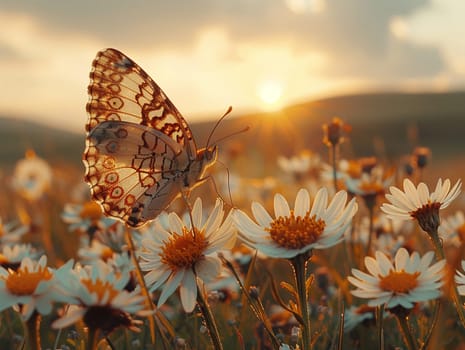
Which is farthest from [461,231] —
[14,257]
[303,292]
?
[14,257]

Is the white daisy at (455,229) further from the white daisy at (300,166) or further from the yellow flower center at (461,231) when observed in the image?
the white daisy at (300,166)

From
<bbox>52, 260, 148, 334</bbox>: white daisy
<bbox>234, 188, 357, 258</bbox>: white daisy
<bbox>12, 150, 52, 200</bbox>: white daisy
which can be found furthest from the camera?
<bbox>12, 150, 52, 200</bbox>: white daisy

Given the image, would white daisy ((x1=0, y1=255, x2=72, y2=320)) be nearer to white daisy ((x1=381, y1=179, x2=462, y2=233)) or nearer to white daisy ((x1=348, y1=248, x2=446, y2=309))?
white daisy ((x1=348, y1=248, x2=446, y2=309))

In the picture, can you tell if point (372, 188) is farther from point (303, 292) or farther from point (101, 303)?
point (101, 303)

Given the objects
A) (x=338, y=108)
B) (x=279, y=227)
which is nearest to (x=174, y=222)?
(x=279, y=227)

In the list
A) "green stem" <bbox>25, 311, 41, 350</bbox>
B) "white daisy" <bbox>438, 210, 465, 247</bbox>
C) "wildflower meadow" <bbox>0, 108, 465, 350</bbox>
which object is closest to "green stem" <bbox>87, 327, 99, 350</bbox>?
"wildflower meadow" <bbox>0, 108, 465, 350</bbox>

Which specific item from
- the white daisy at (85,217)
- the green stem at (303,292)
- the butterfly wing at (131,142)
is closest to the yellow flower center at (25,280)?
the green stem at (303,292)

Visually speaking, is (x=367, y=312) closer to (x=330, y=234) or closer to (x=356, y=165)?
(x=330, y=234)

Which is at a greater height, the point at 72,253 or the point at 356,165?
the point at 356,165
